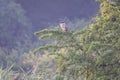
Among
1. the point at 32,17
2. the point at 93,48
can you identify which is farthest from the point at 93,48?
the point at 32,17

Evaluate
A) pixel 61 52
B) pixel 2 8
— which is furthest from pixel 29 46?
pixel 61 52

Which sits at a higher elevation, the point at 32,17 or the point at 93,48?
the point at 32,17

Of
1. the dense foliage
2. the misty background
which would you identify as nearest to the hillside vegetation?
the dense foliage

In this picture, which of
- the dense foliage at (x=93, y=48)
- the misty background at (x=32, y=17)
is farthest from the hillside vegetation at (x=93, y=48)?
the misty background at (x=32, y=17)

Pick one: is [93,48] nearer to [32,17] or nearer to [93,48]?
[93,48]

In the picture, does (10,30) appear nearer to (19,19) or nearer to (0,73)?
(19,19)

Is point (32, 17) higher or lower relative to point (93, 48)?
higher

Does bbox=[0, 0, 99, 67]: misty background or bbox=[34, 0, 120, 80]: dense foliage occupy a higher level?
bbox=[0, 0, 99, 67]: misty background

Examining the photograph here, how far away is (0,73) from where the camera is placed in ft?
15.8

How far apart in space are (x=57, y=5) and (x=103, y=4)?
19.4 metres

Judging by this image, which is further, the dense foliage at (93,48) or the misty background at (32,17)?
the misty background at (32,17)

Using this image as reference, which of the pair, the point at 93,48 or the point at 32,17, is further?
the point at 32,17

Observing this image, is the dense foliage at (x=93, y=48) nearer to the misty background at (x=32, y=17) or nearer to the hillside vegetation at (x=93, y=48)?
the hillside vegetation at (x=93, y=48)

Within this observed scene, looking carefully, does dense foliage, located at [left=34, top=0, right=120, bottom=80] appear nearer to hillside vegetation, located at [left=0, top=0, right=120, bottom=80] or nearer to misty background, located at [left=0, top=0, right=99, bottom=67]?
hillside vegetation, located at [left=0, top=0, right=120, bottom=80]
